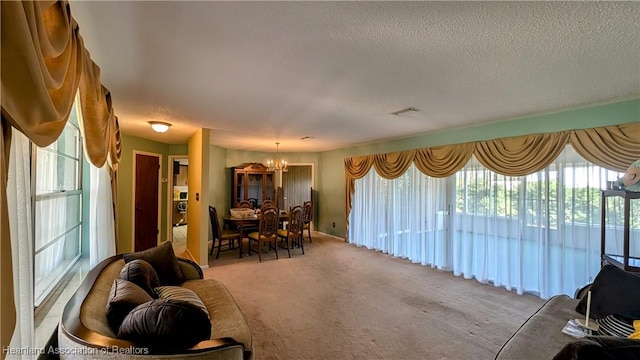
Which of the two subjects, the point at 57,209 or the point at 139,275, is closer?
the point at 139,275

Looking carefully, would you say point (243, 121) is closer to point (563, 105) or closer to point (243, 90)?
point (243, 90)

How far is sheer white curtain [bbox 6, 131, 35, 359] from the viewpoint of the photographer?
1.09 metres

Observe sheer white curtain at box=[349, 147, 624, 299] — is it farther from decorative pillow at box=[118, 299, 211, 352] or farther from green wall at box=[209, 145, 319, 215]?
decorative pillow at box=[118, 299, 211, 352]

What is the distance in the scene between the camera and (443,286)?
3.86 m

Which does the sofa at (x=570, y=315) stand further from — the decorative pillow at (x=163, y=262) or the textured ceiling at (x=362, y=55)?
the decorative pillow at (x=163, y=262)

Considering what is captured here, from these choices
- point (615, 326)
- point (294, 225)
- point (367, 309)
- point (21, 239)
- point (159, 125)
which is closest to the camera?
point (21, 239)

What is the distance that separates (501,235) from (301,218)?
A: 344 centimetres

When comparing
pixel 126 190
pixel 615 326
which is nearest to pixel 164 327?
pixel 615 326

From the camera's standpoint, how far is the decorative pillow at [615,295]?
1810 millimetres

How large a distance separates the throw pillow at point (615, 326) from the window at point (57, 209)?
364cm

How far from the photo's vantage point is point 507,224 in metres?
3.82

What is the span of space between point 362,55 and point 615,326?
7.84 feet

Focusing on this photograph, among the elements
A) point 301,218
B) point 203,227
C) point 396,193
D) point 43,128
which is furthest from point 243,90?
point 396,193

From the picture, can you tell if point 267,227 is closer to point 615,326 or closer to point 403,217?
point 403,217
